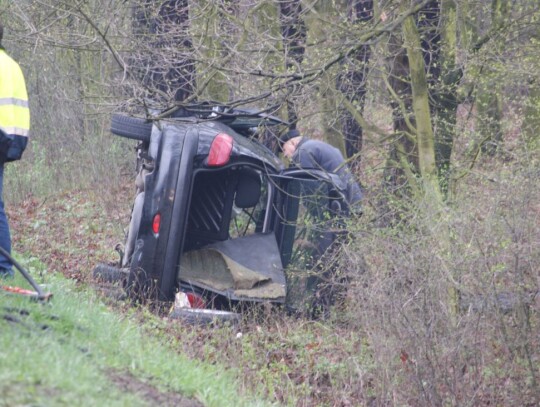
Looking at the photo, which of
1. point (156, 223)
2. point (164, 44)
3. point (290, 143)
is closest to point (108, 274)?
point (156, 223)

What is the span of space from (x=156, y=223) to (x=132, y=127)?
1.28 meters

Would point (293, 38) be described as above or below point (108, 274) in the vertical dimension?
above

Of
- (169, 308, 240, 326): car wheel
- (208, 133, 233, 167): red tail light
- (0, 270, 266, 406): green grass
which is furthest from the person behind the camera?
(208, 133, 233, 167): red tail light

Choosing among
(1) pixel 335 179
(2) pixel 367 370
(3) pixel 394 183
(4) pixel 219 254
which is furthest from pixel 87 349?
(3) pixel 394 183

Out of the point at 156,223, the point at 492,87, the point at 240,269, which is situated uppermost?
the point at 492,87

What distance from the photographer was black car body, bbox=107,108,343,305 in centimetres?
825

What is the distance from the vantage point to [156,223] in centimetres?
827

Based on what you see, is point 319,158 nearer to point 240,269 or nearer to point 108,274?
point 240,269

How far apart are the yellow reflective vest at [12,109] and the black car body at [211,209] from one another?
1.61 meters

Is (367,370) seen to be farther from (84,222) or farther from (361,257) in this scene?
(84,222)

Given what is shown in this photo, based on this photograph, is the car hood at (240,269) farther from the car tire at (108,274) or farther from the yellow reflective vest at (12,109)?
the yellow reflective vest at (12,109)

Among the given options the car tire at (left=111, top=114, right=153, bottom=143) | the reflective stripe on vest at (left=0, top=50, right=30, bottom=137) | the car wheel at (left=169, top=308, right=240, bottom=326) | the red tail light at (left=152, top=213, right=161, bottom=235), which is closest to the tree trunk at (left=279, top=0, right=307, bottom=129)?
the car tire at (left=111, top=114, right=153, bottom=143)

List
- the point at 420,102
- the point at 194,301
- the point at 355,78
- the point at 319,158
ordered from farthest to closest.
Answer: the point at 355,78
the point at 319,158
the point at 420,102
the point at 194,301

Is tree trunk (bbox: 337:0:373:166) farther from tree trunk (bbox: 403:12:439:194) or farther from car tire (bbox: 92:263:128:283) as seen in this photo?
car tire (bbox: 92:263:128:283)
